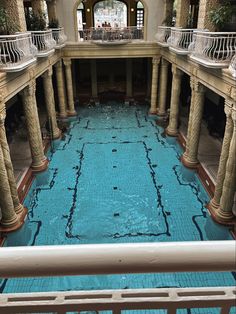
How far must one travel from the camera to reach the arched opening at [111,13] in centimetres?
2112

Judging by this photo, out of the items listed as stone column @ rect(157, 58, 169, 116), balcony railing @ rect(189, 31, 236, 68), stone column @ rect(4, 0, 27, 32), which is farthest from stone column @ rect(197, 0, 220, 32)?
stone column @ rect(157, 58, 169, 116)

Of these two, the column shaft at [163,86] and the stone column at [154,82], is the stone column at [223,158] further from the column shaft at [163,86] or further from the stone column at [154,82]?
the stone column at [154,82]

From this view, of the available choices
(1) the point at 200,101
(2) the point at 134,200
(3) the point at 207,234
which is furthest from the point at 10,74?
(3) the point at 207,234

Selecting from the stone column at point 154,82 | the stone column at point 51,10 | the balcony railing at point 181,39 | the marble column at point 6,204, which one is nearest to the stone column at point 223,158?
the balcony railing at point 181,39

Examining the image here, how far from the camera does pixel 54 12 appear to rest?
14.5 m

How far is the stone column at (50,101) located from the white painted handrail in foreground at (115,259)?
12.0 metres

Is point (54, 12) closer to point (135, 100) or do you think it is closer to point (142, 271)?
point (135, 100)

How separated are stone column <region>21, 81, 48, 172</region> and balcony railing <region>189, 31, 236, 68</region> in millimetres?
5185

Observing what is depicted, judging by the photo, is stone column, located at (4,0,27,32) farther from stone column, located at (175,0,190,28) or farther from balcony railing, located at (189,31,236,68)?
stone column, located at (175,0,190,28)

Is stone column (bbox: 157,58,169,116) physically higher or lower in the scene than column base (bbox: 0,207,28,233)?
higher

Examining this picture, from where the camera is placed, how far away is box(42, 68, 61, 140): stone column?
40.0 ft

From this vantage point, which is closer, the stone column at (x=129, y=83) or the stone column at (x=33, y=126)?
the stone column at (x=33, y=126)

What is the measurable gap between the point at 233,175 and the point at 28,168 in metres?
6.92

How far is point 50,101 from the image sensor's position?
12672 mm
